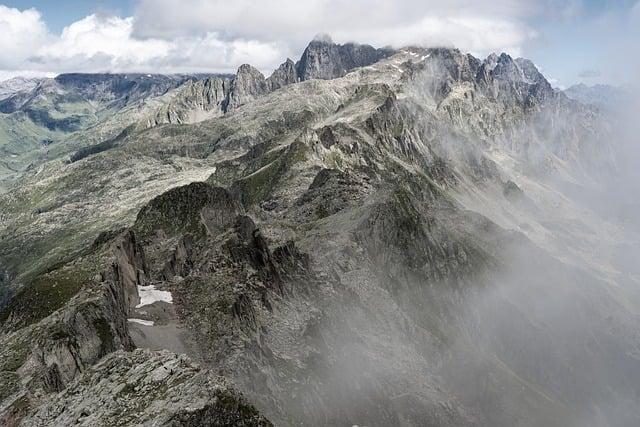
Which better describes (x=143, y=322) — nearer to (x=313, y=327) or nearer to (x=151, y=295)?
(x=151, y=295)

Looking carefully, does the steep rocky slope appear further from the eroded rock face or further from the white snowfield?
the white snowfield

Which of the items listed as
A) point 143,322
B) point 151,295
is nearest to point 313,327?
point 151,295

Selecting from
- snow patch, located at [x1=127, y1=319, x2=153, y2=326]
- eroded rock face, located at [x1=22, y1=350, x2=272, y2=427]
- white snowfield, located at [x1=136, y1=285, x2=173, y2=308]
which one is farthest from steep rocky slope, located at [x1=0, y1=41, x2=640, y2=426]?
snow patch, located at [x1=127, y1=319, x2=153, y2=326]

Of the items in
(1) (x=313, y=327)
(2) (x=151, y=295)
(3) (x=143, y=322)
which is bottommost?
(1) (x=313, y=327)

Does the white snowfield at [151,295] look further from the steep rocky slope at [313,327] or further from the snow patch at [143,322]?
the snow patch at [143,322]

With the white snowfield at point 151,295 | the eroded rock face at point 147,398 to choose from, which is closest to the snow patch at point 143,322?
the white snowfield at point 151,295

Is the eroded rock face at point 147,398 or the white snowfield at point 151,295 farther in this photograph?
the white snowfield at point 151,295

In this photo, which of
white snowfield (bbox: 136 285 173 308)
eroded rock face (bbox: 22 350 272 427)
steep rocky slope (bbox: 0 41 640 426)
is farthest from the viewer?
white snowfield (bbox: 136 285 173 308)

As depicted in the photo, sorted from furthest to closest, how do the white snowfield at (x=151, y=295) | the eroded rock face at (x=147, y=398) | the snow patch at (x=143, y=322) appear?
the white snowfield at (x=151, y=295), the snow patch at (x=143, y=322), the eroded rock face at (x=147, y=398)
